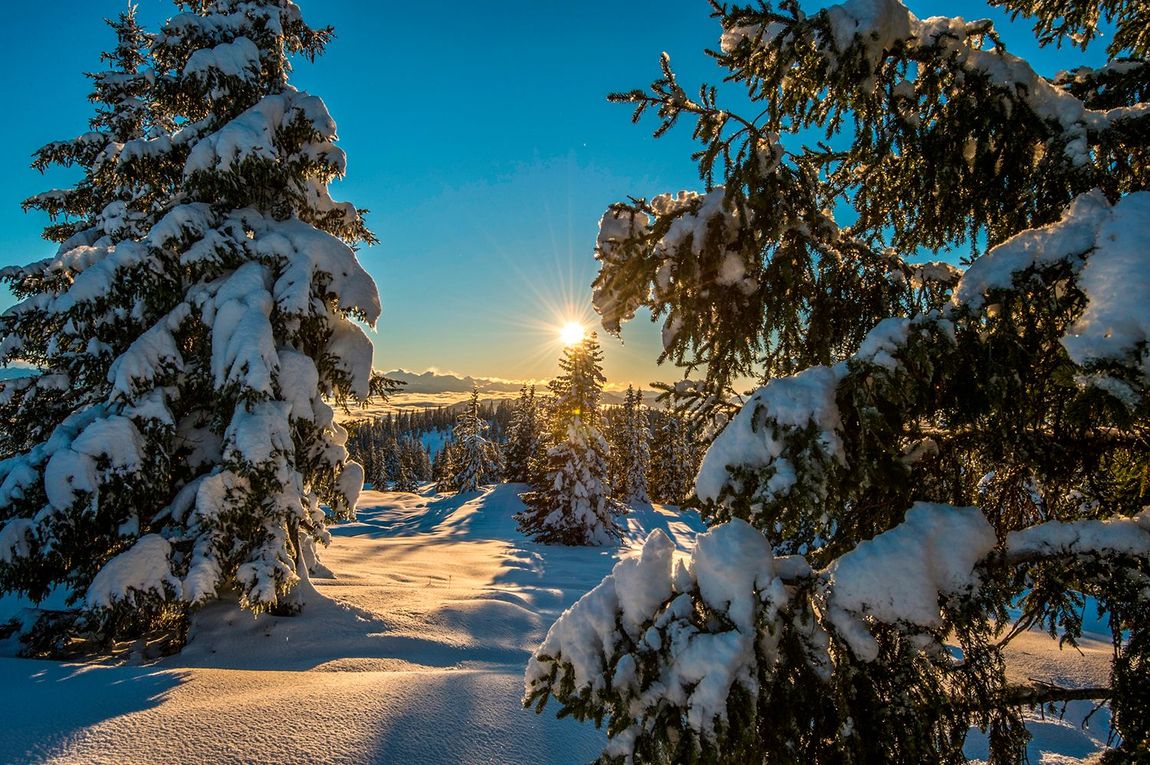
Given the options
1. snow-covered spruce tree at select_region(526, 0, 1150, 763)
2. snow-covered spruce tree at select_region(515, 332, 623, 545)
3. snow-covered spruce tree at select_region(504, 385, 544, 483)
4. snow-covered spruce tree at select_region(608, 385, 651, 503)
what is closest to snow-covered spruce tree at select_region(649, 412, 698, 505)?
snow-covered spruce tree at select_region(608, 385, 651, 503)

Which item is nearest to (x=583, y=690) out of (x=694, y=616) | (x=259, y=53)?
(x=694, y=616)

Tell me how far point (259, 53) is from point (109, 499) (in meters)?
6.17

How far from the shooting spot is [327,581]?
24.2 ft

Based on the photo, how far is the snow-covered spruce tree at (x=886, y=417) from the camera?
1598 millimetres

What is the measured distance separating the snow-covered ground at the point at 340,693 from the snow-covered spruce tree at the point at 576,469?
1219cm

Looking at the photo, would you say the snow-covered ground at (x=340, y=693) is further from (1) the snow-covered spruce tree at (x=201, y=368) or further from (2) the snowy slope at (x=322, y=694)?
(1) the snow-covered spruce tree at (x=201, y=368)

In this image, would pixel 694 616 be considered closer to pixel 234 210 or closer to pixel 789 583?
pixel 789 583

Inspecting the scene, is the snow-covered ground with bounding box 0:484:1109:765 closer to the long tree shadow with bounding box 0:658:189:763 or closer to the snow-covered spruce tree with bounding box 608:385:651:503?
the long tree shadow with bounding box 0:658:189:763

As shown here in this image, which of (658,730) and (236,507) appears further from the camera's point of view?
(236,507)

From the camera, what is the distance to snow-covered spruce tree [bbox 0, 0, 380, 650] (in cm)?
500

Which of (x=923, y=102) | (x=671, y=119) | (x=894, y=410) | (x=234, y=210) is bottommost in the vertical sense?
(x=894, y=410)

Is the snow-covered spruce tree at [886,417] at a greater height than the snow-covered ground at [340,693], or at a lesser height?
greater

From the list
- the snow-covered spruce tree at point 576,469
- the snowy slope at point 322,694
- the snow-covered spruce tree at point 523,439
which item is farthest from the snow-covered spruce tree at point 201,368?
the snow-covered spruce tree at point 523,439

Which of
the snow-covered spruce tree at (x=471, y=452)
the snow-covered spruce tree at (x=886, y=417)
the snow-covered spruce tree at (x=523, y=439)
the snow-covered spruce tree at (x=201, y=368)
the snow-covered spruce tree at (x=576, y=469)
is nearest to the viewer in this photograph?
the snow-covered spruce tree at (x=886, y=417)
